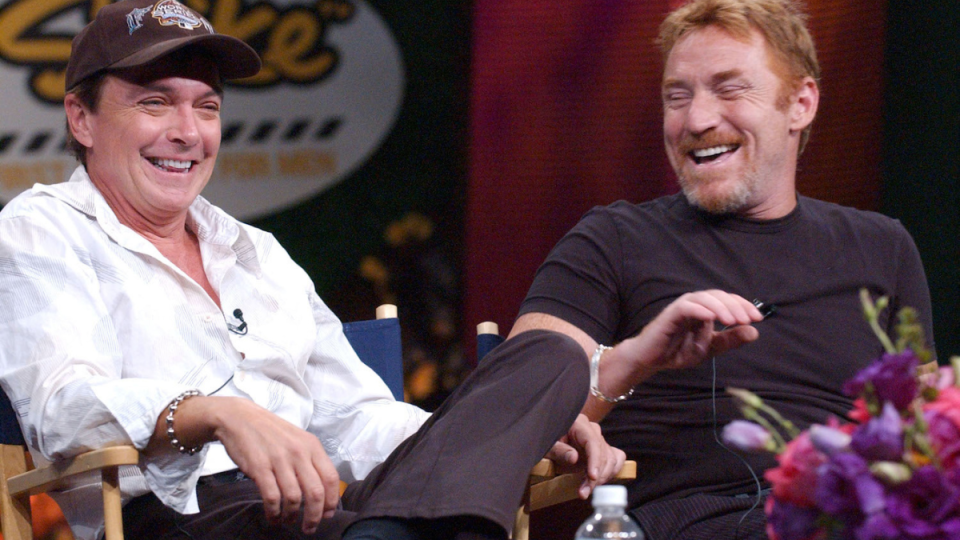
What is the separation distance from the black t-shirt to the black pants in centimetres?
47

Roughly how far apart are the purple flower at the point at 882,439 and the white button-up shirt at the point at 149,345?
104cm

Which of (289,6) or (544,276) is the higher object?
(289,6)

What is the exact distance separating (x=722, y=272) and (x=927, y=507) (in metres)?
1.22

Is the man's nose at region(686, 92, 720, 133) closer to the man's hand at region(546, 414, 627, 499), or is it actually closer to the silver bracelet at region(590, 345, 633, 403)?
the silver bracelet at region(590, 345, 633, 403)

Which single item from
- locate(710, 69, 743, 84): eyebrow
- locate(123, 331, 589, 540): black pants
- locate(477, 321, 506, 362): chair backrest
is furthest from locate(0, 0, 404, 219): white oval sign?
locate(123, 331, 589, 540): black pants

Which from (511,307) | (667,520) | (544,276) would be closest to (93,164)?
(544,276)

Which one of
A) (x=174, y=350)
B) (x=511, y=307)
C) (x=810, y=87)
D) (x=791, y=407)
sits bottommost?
(x=511, y=307)

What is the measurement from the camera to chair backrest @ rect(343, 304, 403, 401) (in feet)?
7.68

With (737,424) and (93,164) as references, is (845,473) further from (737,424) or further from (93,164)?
(93,164)

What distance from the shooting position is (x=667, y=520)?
1808 millimetres

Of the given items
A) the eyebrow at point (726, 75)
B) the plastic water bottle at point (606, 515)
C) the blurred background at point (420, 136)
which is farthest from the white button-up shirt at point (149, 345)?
the blurred background at point (420, 136)

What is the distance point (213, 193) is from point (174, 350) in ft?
5.95

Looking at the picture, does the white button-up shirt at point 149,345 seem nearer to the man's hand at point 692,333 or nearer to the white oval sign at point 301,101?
the man's hand at point 692,333

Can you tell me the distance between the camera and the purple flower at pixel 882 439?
2.82 ft
